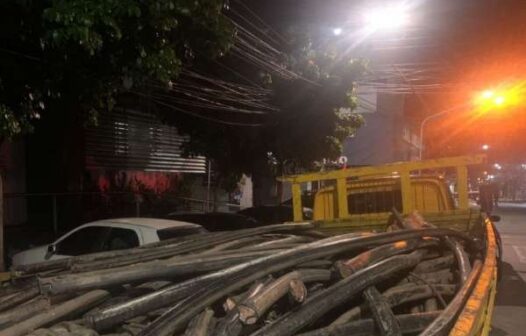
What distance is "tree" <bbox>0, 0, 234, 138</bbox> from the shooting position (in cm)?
629

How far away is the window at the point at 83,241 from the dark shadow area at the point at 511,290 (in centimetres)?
565

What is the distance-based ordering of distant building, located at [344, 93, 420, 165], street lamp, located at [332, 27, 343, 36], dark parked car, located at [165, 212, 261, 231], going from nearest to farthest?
dark parked car, located at [165, 212, 261, 231], street lamp, located at [332, 27, 343, 36], distant building, located at [344, 93, 420, 165]

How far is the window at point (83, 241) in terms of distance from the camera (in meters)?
8.28

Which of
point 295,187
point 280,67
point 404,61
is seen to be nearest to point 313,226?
point 295,187

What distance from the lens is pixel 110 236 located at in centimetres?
826

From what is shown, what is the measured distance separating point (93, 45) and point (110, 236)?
2.95 metres

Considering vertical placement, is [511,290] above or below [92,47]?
below

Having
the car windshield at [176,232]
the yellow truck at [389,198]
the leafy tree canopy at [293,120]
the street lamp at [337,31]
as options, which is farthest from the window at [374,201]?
the street lamp at [337,31]

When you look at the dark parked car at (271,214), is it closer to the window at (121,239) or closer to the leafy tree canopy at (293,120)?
the leafy tree canopy at (293,120)

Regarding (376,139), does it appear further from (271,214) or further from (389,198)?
(389,198)

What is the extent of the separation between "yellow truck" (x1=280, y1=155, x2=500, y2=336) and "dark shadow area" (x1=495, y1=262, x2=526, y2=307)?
2.83ft

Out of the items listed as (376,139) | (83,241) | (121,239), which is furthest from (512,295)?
(376,139)

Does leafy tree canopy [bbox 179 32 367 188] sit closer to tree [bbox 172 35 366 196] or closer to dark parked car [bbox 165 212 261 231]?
tree [bbox 172 35 366 196]

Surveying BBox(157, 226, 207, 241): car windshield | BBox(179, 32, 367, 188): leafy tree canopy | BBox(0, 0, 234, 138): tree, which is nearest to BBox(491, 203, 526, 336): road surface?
BBox(157, 226, 207, 241): car windshield
